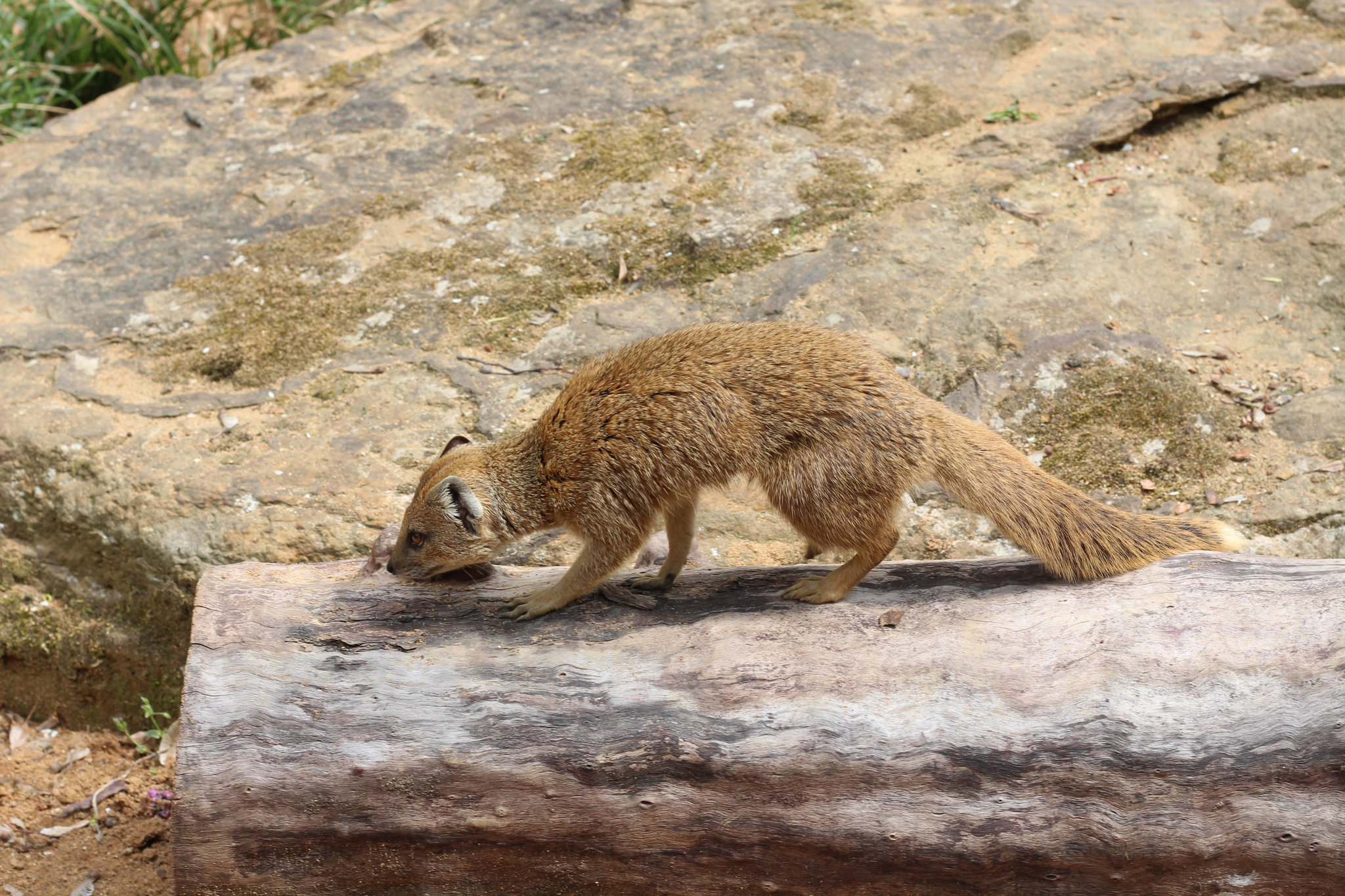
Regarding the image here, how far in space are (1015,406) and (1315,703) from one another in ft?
8.09

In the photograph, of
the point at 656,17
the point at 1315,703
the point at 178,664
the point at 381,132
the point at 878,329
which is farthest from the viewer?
the point at 656,17

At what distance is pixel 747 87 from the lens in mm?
7520

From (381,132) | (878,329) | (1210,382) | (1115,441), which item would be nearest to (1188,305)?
(1210,382)

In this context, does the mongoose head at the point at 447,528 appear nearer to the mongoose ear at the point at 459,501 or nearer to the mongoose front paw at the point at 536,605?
the mongoose ear at the point at 459,501

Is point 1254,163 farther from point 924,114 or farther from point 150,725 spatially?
point 150,725

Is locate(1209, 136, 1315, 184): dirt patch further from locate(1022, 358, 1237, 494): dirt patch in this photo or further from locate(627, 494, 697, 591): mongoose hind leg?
locate(627, 494, 697, 591): mongoose hind leg

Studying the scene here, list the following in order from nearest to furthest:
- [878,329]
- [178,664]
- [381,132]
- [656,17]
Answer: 1. [178,664]
2. [878,329]
3. [381,132]
4. [656,17]

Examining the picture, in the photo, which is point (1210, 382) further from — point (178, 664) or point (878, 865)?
point (178, 664)

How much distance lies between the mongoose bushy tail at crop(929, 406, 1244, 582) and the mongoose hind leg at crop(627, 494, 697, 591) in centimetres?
97

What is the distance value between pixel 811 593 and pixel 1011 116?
182 inches

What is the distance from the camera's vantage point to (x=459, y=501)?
12.7 ft

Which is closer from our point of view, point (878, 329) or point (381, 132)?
point (878, 329)

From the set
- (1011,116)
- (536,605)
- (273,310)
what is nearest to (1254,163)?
(1011,116)

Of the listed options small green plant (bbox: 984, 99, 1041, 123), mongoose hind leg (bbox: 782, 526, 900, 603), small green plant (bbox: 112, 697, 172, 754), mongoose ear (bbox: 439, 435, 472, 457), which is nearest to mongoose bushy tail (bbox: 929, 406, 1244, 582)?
mongoose hind leg (bbox: 782, 526, 900, 603)
